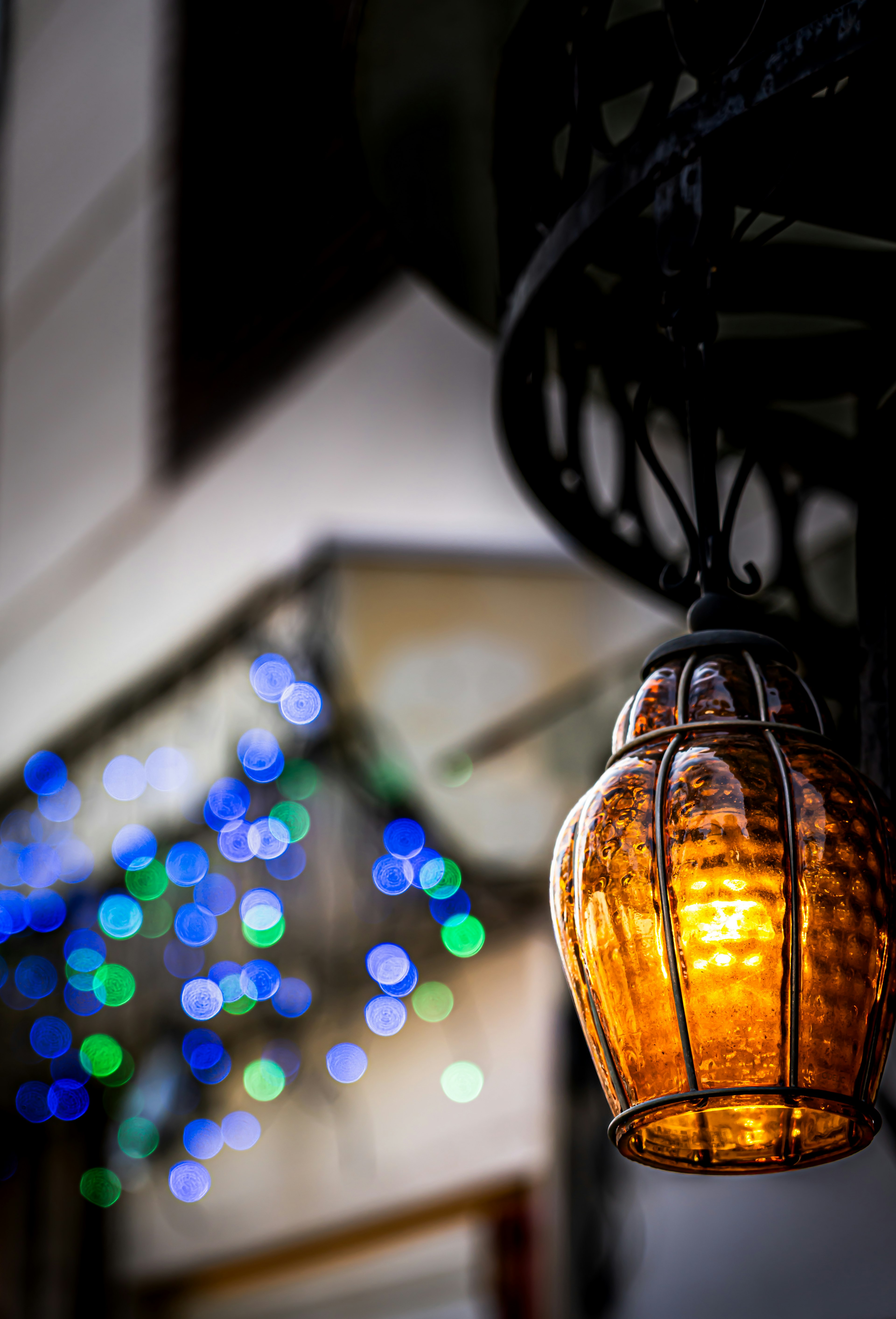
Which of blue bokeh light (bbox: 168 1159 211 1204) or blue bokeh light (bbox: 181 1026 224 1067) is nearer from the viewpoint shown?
blue bokeh light (bbox: 181 1026 224 1067)

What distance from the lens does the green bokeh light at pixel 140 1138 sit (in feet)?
16.6

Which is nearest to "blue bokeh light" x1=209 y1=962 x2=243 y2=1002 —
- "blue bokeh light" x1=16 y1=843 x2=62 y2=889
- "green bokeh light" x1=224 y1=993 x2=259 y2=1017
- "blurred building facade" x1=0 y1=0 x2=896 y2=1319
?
"green bokeh light" x1=224 y1=993 x2=259 y2=1017

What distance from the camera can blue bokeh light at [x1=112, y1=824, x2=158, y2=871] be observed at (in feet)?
15.7

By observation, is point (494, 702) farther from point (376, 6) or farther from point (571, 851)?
point (571, 851)

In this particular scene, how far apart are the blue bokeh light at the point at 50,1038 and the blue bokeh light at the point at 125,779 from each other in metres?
0.74

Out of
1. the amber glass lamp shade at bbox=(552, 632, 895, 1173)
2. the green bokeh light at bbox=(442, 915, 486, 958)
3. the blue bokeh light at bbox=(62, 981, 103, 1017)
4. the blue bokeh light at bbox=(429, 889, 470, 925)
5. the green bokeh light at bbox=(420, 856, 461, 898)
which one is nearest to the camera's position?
the amber glass lamp shade at bbox=(552, 632, 895, 1173)

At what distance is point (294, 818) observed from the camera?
13.8ft

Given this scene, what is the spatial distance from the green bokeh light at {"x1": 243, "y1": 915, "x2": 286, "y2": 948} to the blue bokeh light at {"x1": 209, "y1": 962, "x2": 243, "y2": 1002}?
0.09 meters

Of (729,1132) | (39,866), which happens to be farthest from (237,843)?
(729,1132)

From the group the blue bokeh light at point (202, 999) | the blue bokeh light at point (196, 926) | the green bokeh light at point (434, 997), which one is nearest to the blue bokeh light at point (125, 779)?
the blue bokeh light at point (196, 926)

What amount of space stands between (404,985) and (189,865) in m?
0.80

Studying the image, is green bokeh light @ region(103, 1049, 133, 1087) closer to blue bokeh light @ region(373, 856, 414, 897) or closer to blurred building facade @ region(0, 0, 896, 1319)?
blurred building facade @ region(0, 0, 896, 1319)

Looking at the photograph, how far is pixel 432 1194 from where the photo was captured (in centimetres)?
420

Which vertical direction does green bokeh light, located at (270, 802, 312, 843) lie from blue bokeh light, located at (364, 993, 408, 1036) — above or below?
above
